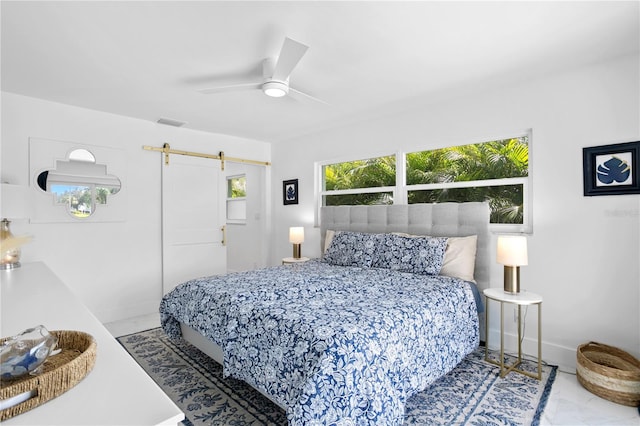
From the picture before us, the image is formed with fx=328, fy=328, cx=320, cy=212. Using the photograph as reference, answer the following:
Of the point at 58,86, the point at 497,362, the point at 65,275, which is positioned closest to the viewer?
the point at 497,362

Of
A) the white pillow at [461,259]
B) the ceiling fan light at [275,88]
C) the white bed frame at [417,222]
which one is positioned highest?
the ceiling fan light at [275,88]

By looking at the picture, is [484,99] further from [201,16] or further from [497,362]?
[201,16]

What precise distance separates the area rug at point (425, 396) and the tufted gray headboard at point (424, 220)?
870mm

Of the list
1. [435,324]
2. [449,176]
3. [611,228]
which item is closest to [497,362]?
[435,324]

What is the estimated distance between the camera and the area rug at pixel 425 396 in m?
2.05

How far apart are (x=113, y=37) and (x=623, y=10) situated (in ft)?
10.6

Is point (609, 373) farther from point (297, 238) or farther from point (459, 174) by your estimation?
point (297, 238)

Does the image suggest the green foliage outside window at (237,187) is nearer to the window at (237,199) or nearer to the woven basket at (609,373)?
the window at (237,199)

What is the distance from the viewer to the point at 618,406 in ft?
7.07

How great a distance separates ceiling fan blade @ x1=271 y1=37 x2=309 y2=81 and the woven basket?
2.92 metres

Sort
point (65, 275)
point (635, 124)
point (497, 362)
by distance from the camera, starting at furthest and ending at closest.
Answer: point (65, 275) → point (497, 362) → point (635, 124)

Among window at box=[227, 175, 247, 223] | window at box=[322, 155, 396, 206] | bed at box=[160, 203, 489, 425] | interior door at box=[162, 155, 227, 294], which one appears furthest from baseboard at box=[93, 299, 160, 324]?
window at box=[322, 155, 396, 206]

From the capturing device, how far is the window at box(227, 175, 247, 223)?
246 inches

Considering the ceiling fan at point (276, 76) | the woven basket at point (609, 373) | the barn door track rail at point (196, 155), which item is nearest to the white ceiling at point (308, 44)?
the ceiling fan at point (276, 76)
